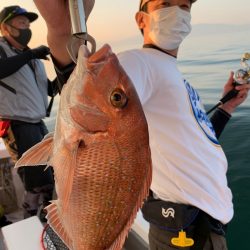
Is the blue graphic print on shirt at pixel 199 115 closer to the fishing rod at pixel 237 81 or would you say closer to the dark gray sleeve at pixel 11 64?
the fishing rod at pixel 237 81

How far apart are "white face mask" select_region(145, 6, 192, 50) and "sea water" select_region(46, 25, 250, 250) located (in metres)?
1.40

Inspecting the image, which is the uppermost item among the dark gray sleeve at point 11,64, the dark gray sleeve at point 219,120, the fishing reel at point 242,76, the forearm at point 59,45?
the forearm at point 59,45

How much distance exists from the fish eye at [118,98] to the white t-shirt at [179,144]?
490mm

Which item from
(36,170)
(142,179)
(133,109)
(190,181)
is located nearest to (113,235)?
(142,179)

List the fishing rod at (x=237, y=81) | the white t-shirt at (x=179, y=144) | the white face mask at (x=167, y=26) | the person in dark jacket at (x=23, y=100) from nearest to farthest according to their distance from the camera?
the white t-shirt at (x=179, y=144) < the white face mask at (x=167, y=26) < the fishing rod at (x=237, y=81) < the person in dark jacket at (x=23, y=100)

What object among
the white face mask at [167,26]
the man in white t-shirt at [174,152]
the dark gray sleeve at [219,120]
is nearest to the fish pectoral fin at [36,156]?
the man in white t-shirt at [174,152]

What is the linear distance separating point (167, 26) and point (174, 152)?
698 mm

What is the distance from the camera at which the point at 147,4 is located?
5.90 ft

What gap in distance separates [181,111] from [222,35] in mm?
11968

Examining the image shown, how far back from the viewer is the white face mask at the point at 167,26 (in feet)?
5.71

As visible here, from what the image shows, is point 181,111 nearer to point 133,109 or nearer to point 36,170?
point 133,109

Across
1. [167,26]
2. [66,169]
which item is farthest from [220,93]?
[66,169]

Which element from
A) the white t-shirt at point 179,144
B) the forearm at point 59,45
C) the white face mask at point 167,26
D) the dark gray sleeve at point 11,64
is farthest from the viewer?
the dark gray sleeve at point 11,64

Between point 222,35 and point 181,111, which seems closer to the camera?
point 181,111
